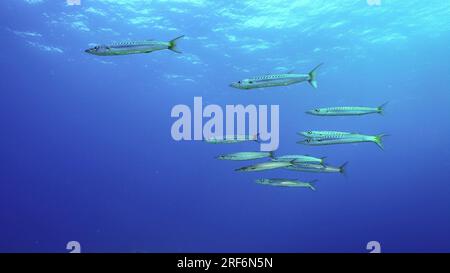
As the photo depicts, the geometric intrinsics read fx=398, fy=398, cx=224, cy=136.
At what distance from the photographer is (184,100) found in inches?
1854

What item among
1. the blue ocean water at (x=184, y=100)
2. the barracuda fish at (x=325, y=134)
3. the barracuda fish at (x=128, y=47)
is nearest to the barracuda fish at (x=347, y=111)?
the barracuda fish at (x=325, y=134)

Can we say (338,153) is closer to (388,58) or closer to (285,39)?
(388,58)

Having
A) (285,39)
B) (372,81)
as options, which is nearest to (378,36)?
(285,39)

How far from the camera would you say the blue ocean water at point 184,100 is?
84.4 ft

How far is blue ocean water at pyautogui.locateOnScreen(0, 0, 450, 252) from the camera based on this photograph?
25734 mm

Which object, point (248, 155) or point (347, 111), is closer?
point (347, 111)

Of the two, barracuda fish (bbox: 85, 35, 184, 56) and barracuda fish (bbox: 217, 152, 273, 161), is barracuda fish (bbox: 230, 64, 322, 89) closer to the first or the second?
barracuda fish (bbox: 217, 152, 273, 161)

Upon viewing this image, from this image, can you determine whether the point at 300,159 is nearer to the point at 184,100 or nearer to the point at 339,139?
the point at 339,139

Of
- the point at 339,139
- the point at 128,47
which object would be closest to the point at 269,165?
the point at 339,139

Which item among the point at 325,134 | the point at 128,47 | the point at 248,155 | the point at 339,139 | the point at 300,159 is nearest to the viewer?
the point at 128,47

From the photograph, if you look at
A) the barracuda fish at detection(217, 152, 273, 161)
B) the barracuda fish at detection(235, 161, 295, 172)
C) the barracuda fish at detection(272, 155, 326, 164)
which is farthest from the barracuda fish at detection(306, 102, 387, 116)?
the barracuda fish at detection(217, 152, 273, 161)
